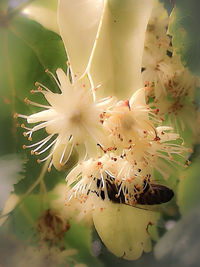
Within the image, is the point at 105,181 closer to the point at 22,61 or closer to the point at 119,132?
the point at 119,132

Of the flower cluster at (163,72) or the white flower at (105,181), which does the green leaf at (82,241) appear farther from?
the flower cluster at (163,72)

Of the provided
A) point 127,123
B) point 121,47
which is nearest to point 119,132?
point 127,123

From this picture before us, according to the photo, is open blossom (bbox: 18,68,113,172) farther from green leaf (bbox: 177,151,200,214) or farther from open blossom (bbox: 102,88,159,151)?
green leaf (bbox: 177,151,200,214)

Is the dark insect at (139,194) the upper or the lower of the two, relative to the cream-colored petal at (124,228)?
A: upper

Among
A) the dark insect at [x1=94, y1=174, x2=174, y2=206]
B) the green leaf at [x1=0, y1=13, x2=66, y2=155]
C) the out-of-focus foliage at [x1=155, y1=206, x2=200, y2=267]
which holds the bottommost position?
the out-of-focus foliage at [x1=155, y1=206, x2=200, y2=267]

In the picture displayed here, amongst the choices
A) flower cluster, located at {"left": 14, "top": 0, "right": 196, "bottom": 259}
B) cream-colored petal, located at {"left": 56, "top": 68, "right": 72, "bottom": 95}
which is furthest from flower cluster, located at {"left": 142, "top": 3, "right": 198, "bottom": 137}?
cream-colored petal, located at {"left": 56, "top": 68, "right": 72, "bottom": 95}

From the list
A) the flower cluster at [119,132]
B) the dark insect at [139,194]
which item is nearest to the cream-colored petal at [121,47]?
the flower cluster at [119,132]

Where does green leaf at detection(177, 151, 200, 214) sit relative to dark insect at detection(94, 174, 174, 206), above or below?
below
